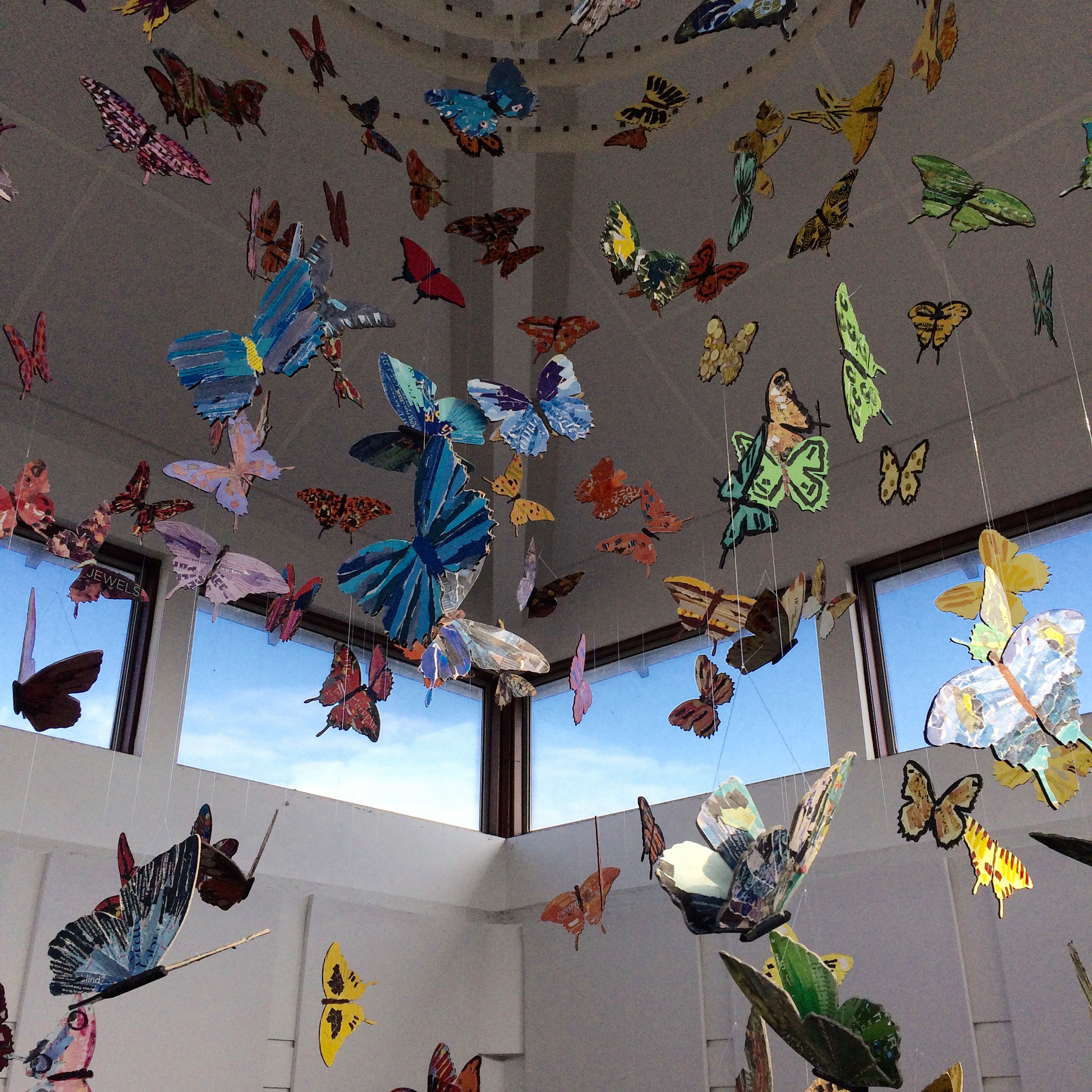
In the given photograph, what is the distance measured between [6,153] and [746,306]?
3651 mm

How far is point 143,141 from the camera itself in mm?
4207

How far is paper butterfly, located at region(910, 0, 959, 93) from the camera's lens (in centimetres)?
370

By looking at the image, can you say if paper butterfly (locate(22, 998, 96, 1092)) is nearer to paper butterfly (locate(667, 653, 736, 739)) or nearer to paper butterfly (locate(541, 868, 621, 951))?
paper butterfly (locate(541, 868, 621, 951))

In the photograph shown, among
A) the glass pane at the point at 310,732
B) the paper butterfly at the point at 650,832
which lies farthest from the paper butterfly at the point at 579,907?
the glass pane at the point at 310,732

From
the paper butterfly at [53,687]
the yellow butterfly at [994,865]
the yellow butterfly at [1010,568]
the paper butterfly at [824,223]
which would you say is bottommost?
the yellow butterfly at [994,865]

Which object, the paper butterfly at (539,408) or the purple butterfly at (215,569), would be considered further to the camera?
→ the purple butterfly at (215,569)

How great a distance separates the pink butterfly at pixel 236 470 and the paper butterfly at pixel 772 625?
1869 millimetres

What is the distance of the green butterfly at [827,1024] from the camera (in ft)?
5.84

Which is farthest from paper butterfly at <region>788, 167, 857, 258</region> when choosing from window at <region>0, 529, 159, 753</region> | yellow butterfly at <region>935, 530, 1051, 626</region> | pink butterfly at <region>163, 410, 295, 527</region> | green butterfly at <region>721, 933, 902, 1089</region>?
window at <region>0, 529, 159, 753</region>

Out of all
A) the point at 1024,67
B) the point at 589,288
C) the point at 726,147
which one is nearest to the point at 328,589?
the point at 589,288

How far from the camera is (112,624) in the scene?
19.9 feet

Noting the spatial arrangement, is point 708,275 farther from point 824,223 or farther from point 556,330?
point 824,223

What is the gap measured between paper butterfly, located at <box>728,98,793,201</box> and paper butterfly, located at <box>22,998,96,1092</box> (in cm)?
430

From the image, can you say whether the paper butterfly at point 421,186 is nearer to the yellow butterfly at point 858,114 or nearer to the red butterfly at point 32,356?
the red butterfly at point 32,356
